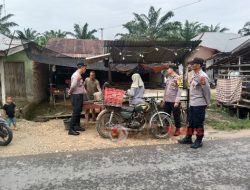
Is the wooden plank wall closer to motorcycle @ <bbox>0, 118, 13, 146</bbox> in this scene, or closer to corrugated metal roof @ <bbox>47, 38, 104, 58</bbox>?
corrugated metal roof @ <bbox>47, 38, 104, 58</bbox>

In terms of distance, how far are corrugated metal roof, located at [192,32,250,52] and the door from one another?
17127mm

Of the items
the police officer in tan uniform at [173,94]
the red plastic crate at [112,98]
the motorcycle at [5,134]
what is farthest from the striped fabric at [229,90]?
the motorcycle at [5,134]

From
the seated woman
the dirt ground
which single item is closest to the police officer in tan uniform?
the dirt ground

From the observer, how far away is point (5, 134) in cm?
559

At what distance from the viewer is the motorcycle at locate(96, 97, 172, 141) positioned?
602 centimetres

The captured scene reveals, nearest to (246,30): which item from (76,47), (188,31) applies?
(188,31)

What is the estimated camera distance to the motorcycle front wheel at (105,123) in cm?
602

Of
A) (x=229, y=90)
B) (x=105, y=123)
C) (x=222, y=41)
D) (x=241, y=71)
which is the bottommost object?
(x=105, y=123)

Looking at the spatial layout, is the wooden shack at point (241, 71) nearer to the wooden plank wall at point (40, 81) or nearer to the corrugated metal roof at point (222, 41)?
the wooden plank wall at point (40, 81)

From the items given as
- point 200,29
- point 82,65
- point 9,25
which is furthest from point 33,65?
point 200,29

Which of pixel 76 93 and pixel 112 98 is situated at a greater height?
pixel 76 93

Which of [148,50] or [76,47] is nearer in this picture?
[148,50]

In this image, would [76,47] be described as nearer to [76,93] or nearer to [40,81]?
[40,81]

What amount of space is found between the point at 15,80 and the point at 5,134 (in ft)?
22.0
